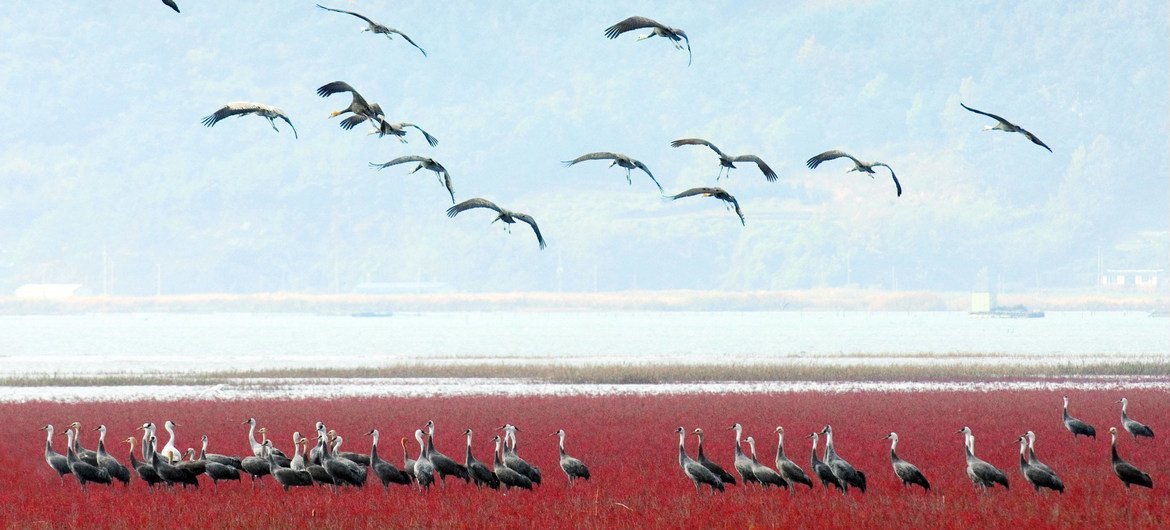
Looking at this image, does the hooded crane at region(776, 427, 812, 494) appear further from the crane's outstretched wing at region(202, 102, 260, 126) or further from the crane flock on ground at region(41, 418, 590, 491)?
the crane's outstretched wing at region(202, 102, 260, 126)

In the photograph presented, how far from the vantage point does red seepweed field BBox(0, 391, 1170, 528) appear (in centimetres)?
2102

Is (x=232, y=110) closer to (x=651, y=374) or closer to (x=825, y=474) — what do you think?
(x=825, y=474)

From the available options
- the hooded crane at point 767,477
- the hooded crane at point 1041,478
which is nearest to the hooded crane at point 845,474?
the hooded crane at point 767,477

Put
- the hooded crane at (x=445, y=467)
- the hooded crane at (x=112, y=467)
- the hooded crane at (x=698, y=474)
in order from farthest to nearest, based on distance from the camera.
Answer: the hooded crane at (x=112, y=467) < the hooded crane at (x=445, y=467) < the hooded crane at (x=698, y=474)

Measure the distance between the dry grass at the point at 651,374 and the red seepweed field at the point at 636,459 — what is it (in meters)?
15.9

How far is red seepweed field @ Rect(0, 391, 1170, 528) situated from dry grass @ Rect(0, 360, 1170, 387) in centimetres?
1590

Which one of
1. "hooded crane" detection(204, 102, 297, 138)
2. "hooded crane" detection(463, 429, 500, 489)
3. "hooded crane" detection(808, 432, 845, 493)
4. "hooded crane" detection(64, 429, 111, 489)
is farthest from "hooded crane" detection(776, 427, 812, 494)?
"hooded crane" detection(64, 429, 111, 489)

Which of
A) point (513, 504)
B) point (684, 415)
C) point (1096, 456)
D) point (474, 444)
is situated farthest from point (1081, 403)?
point (513, 504)

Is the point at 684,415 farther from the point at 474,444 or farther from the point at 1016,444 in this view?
the point at 1016,444

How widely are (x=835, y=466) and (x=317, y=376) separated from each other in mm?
50390

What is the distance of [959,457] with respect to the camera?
28984mm

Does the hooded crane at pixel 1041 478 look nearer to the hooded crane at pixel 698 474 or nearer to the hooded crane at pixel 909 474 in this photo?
the hooded crane at pixel 909 474

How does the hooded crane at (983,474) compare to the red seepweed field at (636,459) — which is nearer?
the red seepweed field at (636,459)

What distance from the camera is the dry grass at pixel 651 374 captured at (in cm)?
6444
